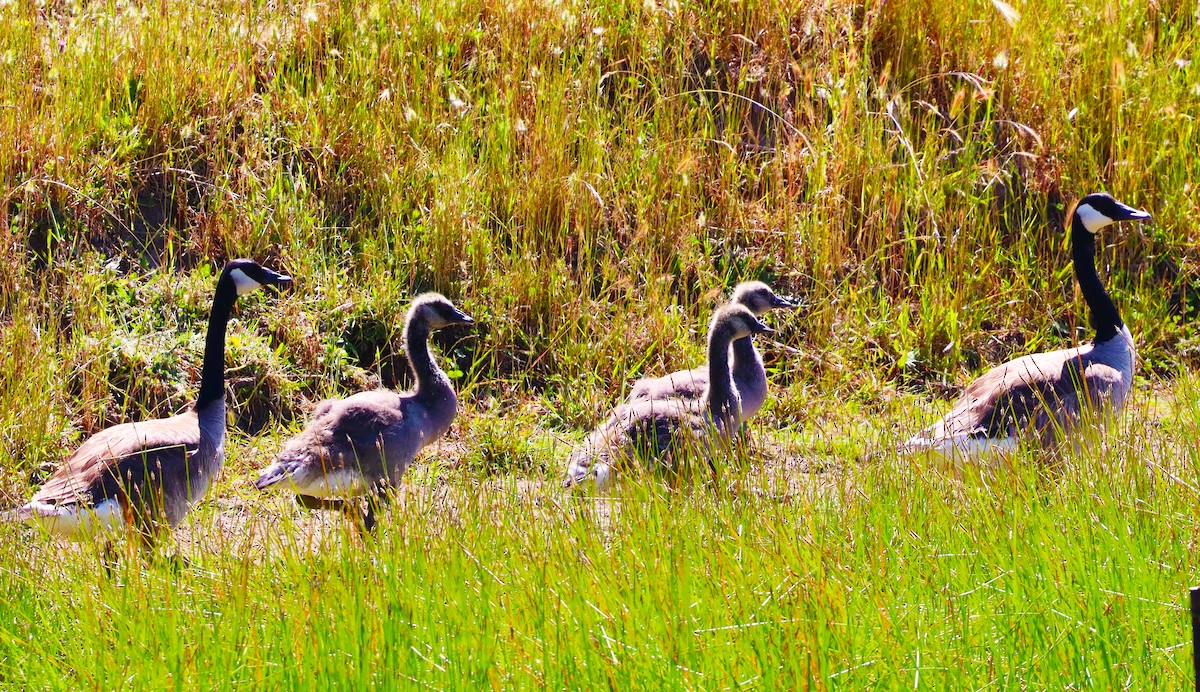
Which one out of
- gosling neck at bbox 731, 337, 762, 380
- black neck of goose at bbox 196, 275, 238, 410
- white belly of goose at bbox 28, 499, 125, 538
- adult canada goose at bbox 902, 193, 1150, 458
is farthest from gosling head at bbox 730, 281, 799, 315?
white belly of goose at bbox 28, 499, 125, 538

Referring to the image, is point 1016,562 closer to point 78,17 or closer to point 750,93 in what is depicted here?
point 750,93

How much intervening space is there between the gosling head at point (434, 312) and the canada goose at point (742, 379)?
1.08 metres

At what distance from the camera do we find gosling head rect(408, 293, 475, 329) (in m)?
Result: 7.09

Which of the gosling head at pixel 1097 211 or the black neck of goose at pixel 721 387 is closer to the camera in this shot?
the black neck of goose at pixel 721 387

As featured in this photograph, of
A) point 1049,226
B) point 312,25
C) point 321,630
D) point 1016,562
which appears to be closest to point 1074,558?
point 1016,562

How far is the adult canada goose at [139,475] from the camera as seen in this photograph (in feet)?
18.0

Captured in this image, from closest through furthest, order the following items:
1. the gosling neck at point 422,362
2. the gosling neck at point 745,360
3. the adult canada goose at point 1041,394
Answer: the adult canada goose at point 1041,394 < the gosling neck at point 422,362 < the gosling neck at point 745,360

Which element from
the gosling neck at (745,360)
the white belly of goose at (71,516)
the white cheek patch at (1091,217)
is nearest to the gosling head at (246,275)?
the white belly of goose at (71,516)

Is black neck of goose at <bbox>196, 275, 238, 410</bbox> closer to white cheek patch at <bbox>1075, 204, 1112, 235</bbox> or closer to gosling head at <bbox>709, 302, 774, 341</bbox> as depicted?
gosling head at <bbox>709, 302, 774, 341</bbox>

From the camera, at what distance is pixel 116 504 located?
5.57m

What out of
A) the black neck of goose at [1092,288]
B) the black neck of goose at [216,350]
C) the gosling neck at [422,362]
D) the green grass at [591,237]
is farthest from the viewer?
the black neck of goose at [1092,288]

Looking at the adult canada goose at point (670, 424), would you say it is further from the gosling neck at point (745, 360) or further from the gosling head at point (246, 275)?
the gosling head at point (246, 275)

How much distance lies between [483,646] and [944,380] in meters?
5.49

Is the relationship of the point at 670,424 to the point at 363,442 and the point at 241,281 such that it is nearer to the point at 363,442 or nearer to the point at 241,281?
the point at 363,442
